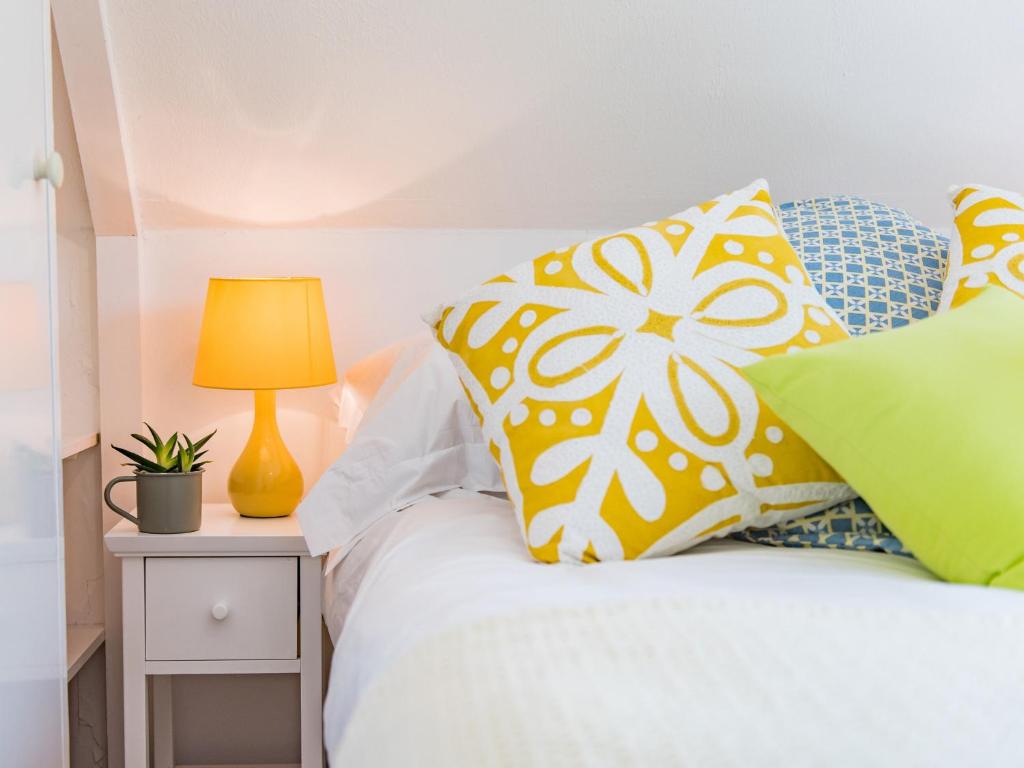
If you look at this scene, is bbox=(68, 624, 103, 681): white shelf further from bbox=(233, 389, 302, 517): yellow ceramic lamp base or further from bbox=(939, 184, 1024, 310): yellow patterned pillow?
bbox=(939, 184, 1024, 310): yellow patterned pillow

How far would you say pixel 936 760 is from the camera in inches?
23.8

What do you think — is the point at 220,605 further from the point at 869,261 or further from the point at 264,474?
the point at 869,261

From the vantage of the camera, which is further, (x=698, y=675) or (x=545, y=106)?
(x=545, y=106)

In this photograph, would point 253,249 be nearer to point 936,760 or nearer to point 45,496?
point 45,496

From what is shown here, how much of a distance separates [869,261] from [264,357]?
3.29ft

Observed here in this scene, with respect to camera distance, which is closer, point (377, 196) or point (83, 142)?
point (83, 142)

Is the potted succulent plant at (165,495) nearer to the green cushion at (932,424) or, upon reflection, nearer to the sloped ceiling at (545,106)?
the sloped ceiling at (545,106)

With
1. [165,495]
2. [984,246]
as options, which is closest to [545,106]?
[984,246]

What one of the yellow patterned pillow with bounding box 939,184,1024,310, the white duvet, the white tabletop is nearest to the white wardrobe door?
the white tabletop

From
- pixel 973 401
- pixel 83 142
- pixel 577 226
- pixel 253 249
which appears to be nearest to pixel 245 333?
pixel 253 249

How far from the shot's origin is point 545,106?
6.26ft

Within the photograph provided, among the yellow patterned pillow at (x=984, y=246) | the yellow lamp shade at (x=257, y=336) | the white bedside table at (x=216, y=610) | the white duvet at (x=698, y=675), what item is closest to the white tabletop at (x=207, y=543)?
the white bedside table at (x=216, y=610)

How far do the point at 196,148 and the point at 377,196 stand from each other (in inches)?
13.6

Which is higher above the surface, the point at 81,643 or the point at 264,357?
the point at 264,357
